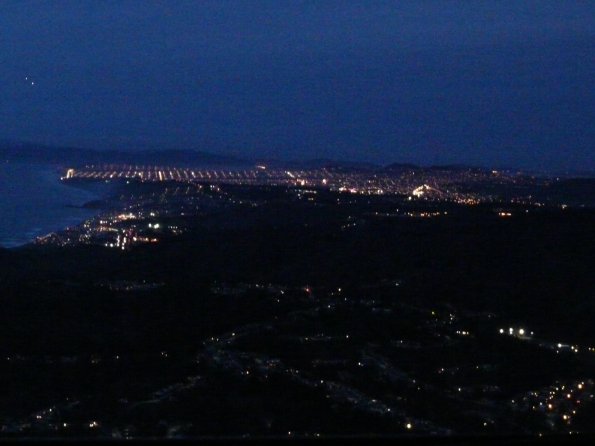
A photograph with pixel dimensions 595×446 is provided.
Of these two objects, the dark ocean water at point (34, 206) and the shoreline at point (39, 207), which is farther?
the dark ocean water at point (34, 206)

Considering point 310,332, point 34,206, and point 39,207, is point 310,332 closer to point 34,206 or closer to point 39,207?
point 39,207

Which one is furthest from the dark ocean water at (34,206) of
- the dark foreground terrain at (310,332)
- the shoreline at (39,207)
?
the dark foreground terrain at (310,332)

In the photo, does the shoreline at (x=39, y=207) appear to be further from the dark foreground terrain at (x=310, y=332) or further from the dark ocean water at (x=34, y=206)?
the dark foreground terrain at (x=310, y=332)

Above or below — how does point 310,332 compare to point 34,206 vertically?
above

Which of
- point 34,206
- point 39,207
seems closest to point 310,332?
point 39,207

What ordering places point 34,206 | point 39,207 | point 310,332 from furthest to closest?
point 34,206
point 39,207
point 310,332

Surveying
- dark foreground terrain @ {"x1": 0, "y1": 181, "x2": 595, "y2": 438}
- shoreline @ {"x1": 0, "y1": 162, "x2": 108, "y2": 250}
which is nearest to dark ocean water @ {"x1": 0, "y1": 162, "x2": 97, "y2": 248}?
shoreline @ {"x1": 0, "y1": 162, "x2": 108, "y2": 250}
